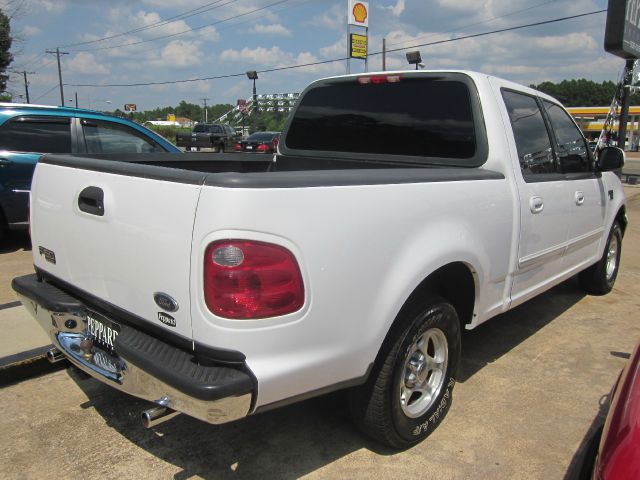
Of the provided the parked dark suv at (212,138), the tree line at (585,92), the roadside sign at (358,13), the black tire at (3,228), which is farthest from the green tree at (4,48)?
the tree line at (585,92)

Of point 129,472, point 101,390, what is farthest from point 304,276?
point 101,390

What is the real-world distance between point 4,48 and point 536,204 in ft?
95.2

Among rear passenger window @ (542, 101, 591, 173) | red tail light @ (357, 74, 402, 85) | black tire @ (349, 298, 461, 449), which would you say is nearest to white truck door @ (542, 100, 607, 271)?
rear passenger window @ (542, 101, 591, 173)

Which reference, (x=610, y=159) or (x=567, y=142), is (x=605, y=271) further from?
(x=567, y=142)

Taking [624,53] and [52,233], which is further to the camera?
[624,53]

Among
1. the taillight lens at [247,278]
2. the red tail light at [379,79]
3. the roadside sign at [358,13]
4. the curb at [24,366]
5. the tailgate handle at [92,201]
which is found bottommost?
the curb at [24,366]

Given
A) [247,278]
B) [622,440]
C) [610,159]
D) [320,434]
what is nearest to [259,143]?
[610,159]

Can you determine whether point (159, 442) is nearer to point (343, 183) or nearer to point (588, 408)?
point (343, 183)

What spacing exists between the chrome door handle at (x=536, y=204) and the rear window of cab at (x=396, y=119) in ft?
→ 1.45

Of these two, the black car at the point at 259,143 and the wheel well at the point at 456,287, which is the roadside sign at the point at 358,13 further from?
the black car at the point at 259,143

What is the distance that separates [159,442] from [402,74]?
8.94ft

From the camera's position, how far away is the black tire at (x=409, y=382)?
8.12 feet

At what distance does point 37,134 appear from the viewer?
6.66 m

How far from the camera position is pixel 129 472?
2.54 m
